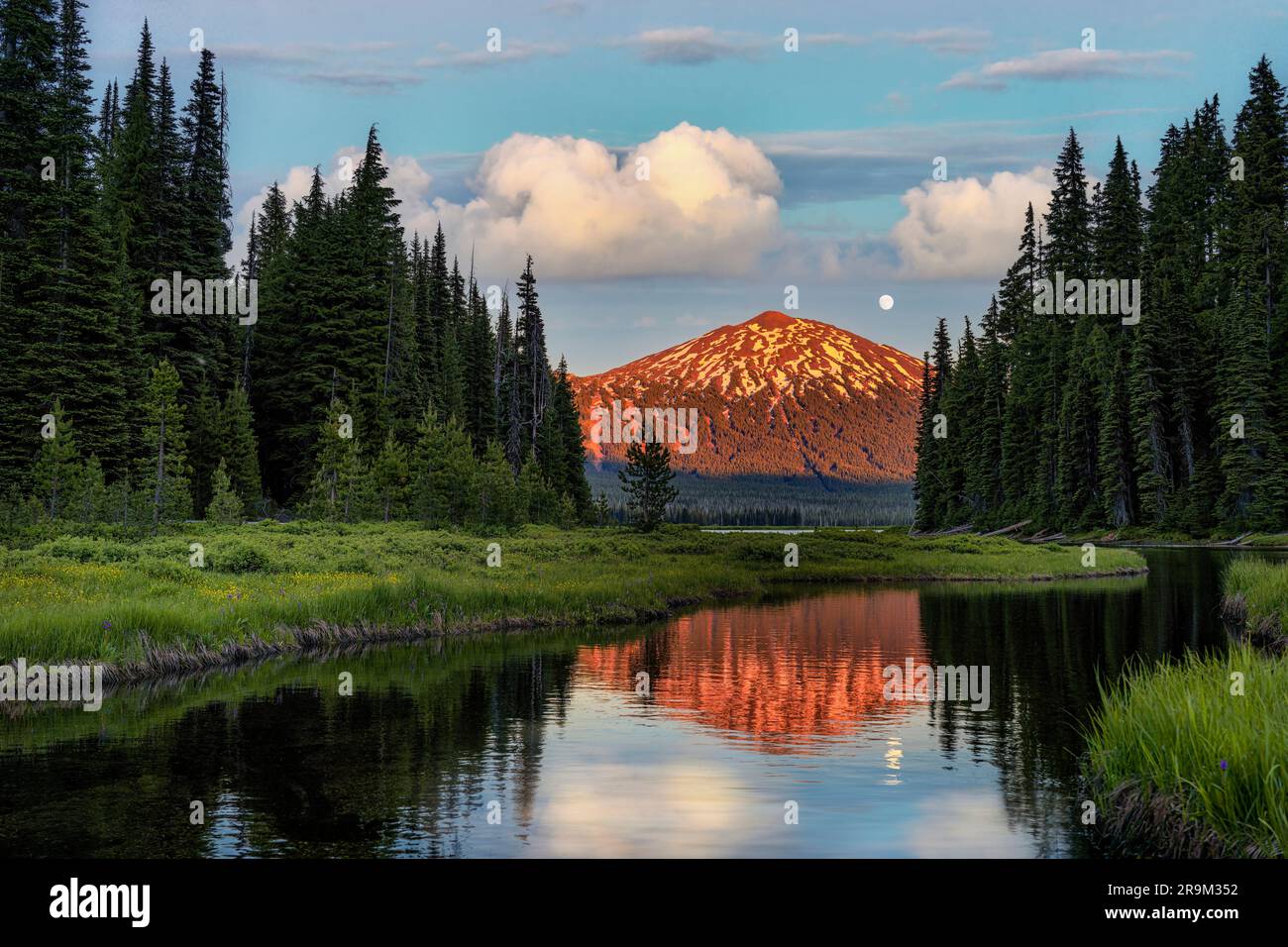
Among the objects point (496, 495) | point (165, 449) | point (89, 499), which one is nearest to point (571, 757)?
point (89, 499)

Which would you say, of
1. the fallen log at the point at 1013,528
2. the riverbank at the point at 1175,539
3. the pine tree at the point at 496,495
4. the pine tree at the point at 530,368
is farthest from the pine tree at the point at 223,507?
the fallen log at the point at 1013,528

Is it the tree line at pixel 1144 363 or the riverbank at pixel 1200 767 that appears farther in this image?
the tree line at pixel 1144 363

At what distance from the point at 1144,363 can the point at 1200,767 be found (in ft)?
299

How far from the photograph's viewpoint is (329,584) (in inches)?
1446

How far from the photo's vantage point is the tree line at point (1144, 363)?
90750mm

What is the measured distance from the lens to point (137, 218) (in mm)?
76438

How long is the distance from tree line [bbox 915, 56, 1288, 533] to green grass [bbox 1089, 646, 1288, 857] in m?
62.6

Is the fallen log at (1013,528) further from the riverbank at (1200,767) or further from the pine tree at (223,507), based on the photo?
the riverbank at (1200,767)

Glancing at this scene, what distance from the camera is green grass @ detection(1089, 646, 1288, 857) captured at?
12.3m

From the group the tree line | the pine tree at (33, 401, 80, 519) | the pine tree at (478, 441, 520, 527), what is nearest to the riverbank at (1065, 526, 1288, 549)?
the tree line

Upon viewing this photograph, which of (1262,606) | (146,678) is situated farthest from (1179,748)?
(1262,606)

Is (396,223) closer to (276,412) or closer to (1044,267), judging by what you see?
(276,412)

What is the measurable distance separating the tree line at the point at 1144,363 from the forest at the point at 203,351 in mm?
37008

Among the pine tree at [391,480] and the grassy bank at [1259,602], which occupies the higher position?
the pine tree at [391,480]
